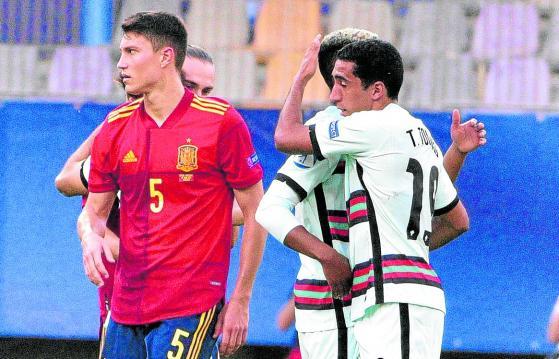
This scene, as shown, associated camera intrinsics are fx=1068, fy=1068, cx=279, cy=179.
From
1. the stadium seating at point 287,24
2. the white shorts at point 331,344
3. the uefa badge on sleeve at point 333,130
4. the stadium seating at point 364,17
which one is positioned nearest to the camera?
the uefa badge on sleeve at point 333,130

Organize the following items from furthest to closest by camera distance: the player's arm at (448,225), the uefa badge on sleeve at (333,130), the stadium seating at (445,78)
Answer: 1. the stadium seating at (445,78)
2. the player's arm at (448,225)
3. the uefa badge on sleeve at (333,130)

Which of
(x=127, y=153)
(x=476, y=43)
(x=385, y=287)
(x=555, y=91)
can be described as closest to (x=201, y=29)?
(x=476, y=43)

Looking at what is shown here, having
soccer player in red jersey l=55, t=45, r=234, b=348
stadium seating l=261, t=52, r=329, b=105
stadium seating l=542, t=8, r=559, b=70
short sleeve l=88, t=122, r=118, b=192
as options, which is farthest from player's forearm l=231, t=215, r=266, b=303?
stadium seating l=542, t=8, r=559, b=70

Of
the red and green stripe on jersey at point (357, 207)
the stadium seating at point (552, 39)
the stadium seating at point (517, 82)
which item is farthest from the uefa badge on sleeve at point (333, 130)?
the stadium seating at point (552, 39)

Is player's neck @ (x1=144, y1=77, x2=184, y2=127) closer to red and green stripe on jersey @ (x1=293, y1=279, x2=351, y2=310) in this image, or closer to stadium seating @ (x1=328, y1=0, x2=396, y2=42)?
red and green stripe on jersey @ (x1=293, y1=279, x2=351, y2=310)

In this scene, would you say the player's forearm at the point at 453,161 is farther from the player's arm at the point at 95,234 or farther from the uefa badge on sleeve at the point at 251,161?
the player's arm at the point at 95,234

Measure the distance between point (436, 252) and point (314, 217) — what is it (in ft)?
11.0

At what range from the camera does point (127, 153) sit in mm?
4230

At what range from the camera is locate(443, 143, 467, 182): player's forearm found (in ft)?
Result: 14.2

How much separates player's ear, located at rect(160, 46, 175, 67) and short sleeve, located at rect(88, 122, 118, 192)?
351mm

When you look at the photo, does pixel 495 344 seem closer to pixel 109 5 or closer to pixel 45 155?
pixel 45 155

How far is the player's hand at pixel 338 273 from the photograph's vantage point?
12.2ft

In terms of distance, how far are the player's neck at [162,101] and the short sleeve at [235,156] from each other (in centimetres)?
24

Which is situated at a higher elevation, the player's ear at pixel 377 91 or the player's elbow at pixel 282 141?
the player's ear at pixel 377 91
